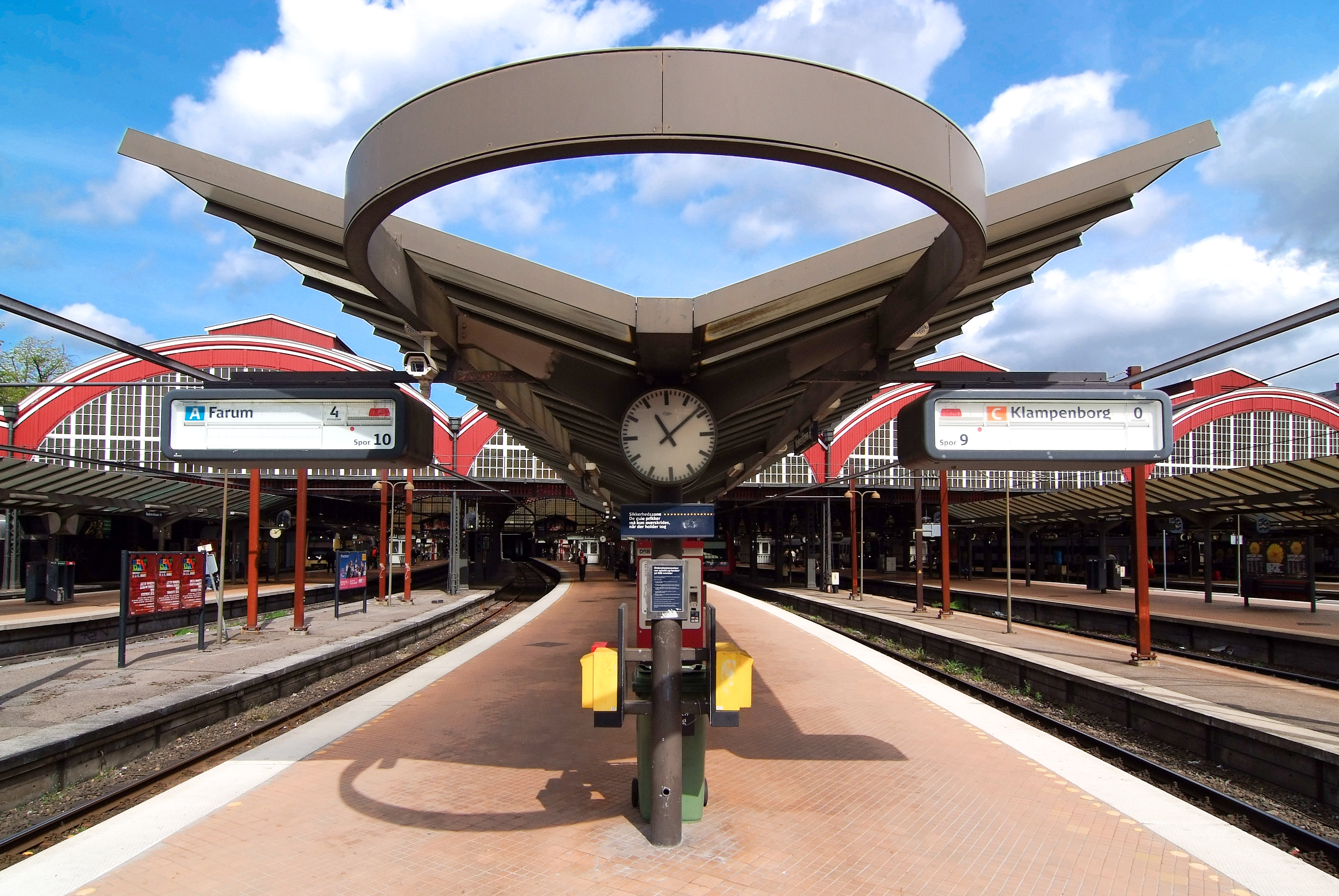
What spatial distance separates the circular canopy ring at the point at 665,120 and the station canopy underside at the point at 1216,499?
57.2 feet

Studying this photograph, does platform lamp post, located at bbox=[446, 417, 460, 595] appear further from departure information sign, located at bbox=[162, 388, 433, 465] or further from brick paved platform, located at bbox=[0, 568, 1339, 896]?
departure information sign, located at bbox=[162, 388, 433, 465]

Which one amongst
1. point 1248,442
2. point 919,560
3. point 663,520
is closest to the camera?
point 663,520

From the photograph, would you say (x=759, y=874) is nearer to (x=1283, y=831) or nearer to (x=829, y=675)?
(x=1283, y=831)

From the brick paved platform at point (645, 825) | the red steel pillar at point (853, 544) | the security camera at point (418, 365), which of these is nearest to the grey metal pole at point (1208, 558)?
the red steel pillar at point (853, 544)

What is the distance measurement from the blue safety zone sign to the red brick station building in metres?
22.4

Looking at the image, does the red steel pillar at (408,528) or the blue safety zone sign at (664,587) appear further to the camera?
the red steel pillar at (408,528)

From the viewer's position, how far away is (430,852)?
580cm

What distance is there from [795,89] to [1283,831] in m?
7.72

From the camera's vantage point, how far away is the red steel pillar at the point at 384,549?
26844 mm

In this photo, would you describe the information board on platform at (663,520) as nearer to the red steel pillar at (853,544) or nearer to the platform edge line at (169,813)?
the platform edge line at (169,813)

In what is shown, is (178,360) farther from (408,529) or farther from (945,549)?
(945,549)

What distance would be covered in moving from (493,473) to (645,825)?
40.0m

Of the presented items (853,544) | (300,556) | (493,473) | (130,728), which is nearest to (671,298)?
(130,728)

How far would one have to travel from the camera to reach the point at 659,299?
18.0ft
